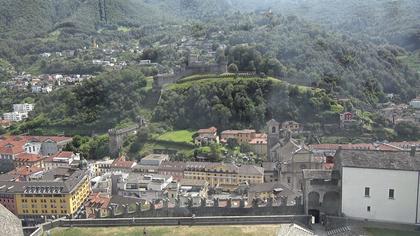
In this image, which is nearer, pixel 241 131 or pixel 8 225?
pixel 8 225

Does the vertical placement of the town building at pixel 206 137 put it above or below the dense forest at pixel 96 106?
below

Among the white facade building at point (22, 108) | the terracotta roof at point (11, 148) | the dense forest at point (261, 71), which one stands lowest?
the terracotta roof at point (11, 148)

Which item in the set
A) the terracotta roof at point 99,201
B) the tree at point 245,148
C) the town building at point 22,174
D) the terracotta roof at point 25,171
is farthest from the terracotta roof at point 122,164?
the tree at point 245,148

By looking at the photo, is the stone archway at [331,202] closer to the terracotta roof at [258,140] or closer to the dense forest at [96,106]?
the terracotta roof at [258,140]

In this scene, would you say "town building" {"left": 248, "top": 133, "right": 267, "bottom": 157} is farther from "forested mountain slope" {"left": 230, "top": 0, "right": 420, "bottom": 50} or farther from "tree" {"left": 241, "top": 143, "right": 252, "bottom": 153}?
"forested mountain slope" {"left": 230, "top": 0, "right": 420, "bottom": 50}

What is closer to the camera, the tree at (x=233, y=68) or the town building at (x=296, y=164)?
the town building at (x=296, y=164)

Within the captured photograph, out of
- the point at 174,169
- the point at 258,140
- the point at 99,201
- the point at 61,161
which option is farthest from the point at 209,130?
the point at 99,201

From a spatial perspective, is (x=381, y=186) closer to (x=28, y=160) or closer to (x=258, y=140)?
(x=258, y=140)
